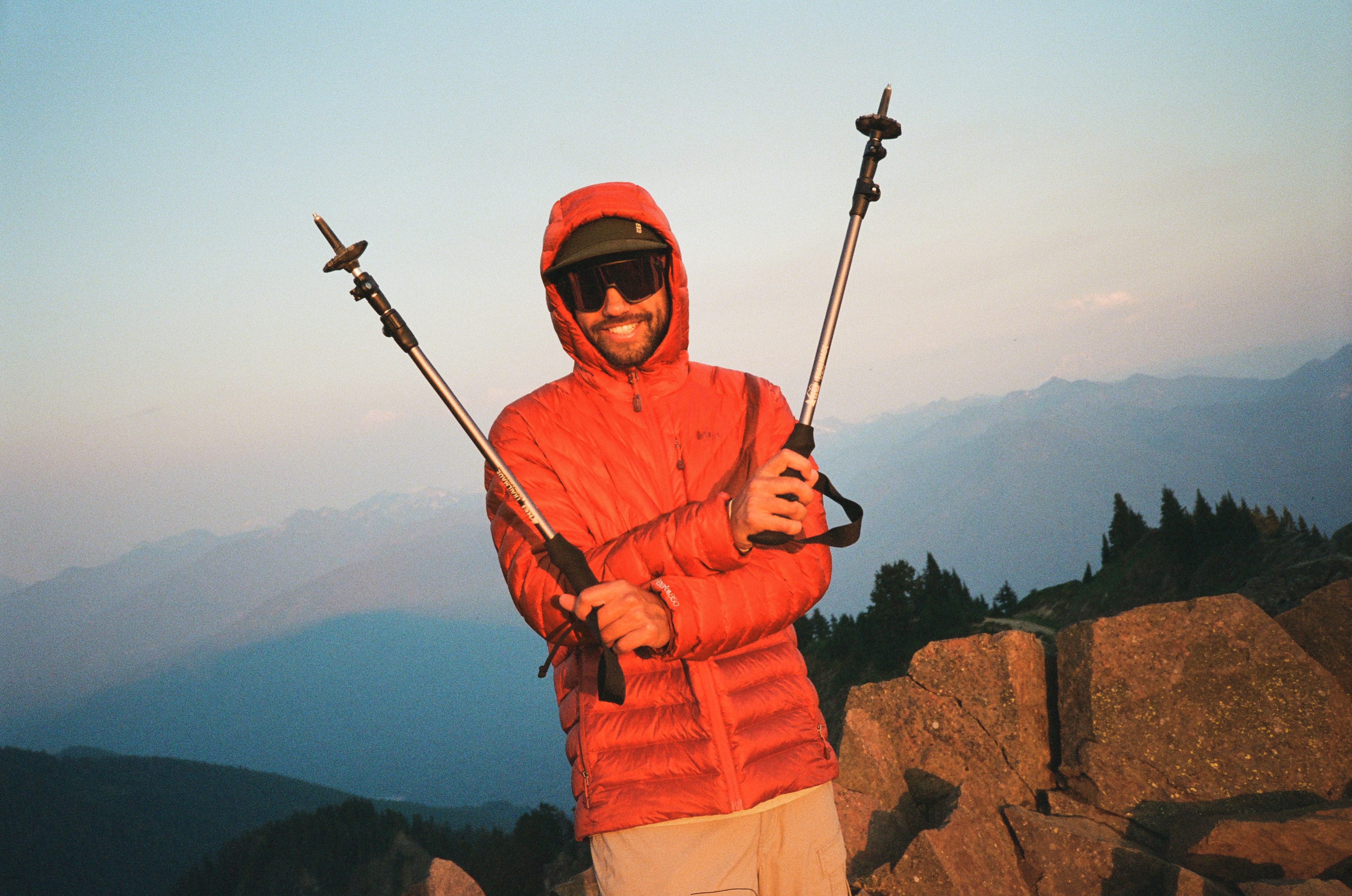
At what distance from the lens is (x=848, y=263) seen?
4.12 m

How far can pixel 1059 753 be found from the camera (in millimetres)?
9414

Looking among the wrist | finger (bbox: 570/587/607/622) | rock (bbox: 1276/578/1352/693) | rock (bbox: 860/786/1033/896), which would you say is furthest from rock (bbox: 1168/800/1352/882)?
finger (bbox: 570/587/607/622)

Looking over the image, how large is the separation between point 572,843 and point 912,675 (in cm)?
6479

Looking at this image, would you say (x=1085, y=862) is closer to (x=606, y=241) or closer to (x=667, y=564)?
(x=667, y=564)

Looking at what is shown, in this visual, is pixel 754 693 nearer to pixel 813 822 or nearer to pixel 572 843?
pixel 813 822

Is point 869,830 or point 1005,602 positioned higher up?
point 869,830

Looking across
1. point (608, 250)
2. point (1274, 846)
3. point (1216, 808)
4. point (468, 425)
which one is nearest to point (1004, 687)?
point (1216, 808)

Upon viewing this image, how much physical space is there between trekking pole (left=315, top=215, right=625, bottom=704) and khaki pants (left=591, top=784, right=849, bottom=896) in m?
0.78

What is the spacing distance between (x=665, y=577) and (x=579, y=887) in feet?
24.3

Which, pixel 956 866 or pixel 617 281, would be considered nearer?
pixel 617 281

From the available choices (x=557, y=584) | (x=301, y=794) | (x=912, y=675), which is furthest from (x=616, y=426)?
(x=301, y=794)

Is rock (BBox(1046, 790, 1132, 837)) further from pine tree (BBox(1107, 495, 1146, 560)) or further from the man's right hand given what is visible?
pine tree (BBox(1107, 495, 1146, 560))

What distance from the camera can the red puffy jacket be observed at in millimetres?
3785

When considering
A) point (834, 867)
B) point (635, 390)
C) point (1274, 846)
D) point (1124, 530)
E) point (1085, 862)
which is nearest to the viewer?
point (834, 867)
